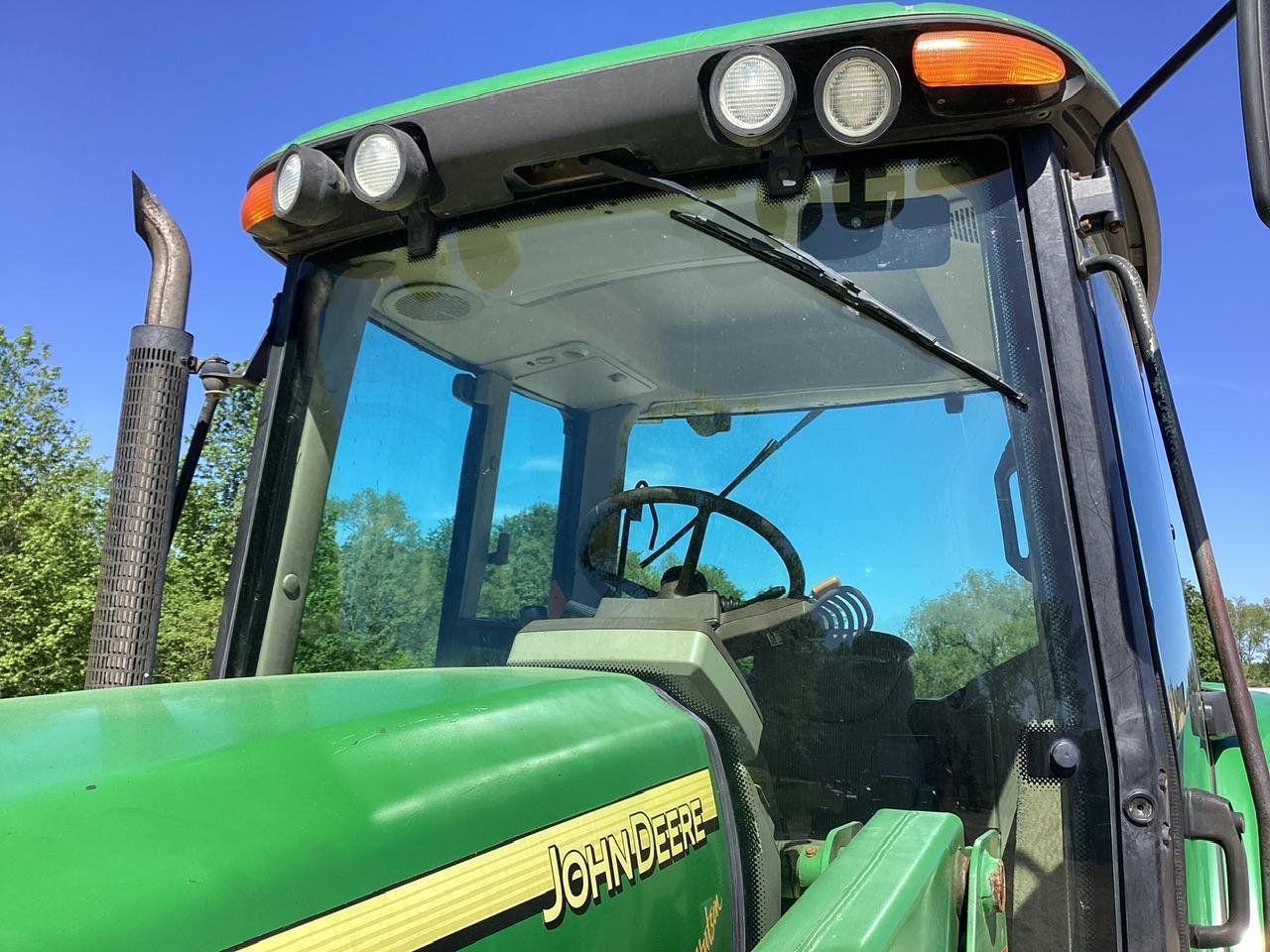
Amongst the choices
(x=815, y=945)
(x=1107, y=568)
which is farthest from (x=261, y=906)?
(x=1107, y=568)

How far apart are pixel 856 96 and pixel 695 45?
0.30 m

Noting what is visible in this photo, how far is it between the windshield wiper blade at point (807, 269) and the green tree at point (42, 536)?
21051mm

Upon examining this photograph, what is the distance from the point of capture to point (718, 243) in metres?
1.77

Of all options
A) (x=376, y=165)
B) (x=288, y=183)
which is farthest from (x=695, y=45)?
(x=288, y=183)

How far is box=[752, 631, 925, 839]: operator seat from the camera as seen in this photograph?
5.15 ft

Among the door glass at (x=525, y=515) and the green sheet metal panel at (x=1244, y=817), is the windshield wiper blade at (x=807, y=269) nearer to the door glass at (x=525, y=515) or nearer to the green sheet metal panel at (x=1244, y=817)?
the door glass at (x=525, y=515)

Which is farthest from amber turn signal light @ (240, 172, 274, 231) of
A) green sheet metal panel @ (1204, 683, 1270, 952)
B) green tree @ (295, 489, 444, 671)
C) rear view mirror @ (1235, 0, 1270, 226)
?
green sheet metal panel @ (1204, 683, 1270, 952)

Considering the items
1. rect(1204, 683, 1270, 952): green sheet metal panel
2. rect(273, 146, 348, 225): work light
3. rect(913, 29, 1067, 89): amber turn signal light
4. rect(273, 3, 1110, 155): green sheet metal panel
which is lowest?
rect(1204, 683, 1270, 952): green sheet metal panel

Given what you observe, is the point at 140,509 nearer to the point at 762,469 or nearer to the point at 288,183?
the point at 288,183

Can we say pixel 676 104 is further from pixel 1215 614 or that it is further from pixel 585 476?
pixel 1215 614

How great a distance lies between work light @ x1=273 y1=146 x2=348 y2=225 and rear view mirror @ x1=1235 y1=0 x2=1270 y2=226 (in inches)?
55.8

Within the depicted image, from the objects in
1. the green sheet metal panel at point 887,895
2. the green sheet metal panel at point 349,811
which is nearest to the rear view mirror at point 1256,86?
the green sheet metal panel at point 887,895

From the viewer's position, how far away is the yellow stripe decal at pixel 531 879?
903 millimetres

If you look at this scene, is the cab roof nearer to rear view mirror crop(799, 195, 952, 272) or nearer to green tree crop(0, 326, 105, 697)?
rear view mirror crop(799, 195, 952, 272)
